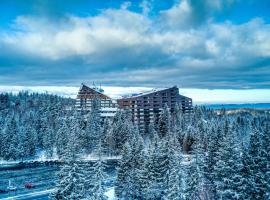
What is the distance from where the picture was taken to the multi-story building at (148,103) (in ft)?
458

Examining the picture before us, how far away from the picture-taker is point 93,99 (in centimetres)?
14250

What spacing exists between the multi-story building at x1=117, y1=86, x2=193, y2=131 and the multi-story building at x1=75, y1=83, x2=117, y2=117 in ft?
17.3

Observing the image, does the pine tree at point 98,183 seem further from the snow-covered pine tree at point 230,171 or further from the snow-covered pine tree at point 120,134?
the snow-covered pine tree at point 120,134

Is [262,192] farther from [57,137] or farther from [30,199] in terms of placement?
[57,137]

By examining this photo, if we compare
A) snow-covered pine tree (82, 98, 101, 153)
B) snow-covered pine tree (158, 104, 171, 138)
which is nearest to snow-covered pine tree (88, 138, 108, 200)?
snow-covered pine tree (82, 98, 101, 153)

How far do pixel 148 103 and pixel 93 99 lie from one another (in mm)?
24957

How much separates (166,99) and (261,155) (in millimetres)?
107454

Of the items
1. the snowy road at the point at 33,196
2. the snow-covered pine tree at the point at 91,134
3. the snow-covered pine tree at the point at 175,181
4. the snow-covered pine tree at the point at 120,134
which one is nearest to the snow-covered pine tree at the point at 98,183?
the snow-covered pine tree at the point at 175,181

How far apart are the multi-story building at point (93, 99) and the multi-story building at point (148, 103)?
528 centimetres

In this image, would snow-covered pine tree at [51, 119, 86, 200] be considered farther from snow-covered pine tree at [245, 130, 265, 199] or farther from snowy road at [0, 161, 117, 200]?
snow-covered pine tree at [245, 130, 265, 199]

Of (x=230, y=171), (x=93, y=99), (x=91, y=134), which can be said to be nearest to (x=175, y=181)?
(x=230, y=171)

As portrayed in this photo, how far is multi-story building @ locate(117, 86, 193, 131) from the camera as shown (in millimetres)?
139500

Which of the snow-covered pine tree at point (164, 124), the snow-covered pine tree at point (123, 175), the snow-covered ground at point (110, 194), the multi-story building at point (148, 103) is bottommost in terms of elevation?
the snow-covered ground at point (110, 194)

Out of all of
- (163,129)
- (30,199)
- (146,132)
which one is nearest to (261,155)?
(30,199)
